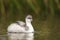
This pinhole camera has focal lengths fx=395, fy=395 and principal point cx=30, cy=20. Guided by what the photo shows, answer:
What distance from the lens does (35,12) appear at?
40.3ft

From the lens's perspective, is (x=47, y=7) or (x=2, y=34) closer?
(x=2, y=34)

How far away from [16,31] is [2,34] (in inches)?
36.7

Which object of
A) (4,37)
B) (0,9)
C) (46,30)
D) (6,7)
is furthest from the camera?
(6,7)

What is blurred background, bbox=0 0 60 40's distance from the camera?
11038 mm

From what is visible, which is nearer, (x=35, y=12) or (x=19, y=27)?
(x=19, y=27)

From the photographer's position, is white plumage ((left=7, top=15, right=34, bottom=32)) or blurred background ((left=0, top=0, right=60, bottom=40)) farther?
blurred background ((left=0, top=0, right=60, bottom=40))

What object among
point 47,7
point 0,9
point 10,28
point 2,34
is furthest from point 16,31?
point 47,7

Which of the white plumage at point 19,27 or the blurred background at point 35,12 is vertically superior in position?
the blurred background at point 35,12

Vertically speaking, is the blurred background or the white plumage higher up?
the blurred background

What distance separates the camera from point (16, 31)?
1016 centimetres

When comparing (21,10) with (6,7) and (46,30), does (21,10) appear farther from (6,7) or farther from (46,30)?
(46,30)

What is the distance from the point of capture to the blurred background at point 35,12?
11.0 meters

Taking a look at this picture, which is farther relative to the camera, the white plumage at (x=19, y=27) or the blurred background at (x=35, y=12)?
the blurred background at (x=35, y=12)

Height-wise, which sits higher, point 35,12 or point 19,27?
point 35,12
